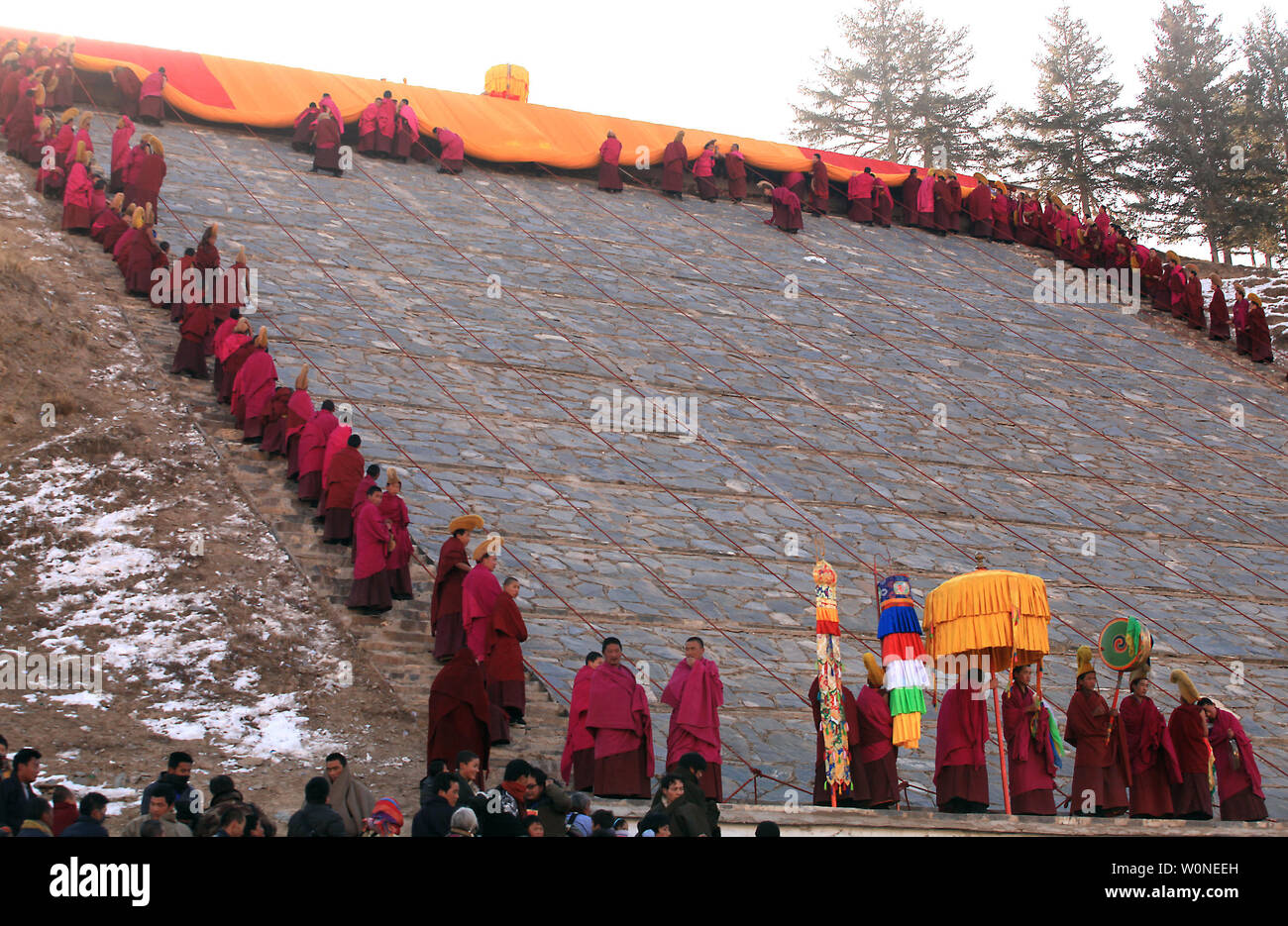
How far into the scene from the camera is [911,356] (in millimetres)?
16312

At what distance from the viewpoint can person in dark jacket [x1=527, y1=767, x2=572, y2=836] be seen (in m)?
6.59

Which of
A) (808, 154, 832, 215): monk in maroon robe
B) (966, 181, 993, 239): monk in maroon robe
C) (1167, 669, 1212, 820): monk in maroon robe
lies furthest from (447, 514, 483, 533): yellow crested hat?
(966, 181, 993, 239): monk in maroon robe

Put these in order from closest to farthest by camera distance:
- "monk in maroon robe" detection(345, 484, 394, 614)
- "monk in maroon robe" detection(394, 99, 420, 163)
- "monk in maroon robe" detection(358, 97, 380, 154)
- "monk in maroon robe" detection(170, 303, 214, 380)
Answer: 1. "monk in maroon robe" detection(345, 484, 394, 614)
2. "monk in maroon robe" detection(170, 303, 214, 380)
3. "monk in maroon robe" detection(358, 97, 380, 154)
4. "monk in maroon robe" detection(394, 99, 420, 163)

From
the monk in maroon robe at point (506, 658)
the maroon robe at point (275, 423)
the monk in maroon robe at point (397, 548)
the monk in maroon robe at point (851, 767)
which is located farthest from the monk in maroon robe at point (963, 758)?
the maroon robe at point (275, 423)

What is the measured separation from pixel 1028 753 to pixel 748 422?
586cm

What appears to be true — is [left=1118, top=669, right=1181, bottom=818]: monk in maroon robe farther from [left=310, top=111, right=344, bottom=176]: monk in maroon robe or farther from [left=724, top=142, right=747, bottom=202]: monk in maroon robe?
[left=724, top=142, right=747, bottom=202]: monk in maroon robe

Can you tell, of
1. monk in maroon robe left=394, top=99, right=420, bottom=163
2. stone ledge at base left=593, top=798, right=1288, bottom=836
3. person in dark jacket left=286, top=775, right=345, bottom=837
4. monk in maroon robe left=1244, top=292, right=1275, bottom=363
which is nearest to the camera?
person in dark jacket left=286, top=775, right=345, bottom=837

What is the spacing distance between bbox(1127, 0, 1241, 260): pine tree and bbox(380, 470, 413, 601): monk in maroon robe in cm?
2528

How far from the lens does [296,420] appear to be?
35.2ft

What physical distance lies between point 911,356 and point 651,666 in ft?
26.1

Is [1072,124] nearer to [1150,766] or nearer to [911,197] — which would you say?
[911,197]

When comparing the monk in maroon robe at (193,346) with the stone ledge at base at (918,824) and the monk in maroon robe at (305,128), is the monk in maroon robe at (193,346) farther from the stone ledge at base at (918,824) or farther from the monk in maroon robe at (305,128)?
the monk in maroon robe at (305,128)

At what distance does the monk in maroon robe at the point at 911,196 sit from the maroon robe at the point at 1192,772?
13646mm

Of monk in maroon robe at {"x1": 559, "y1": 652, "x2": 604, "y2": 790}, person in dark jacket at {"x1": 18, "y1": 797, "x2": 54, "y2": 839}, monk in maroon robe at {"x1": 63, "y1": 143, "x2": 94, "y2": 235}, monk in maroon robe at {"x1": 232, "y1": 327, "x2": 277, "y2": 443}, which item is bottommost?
monk in maroon robe at {"x1": 559, "y1": 652, "x2": 604, "y2": 790}
